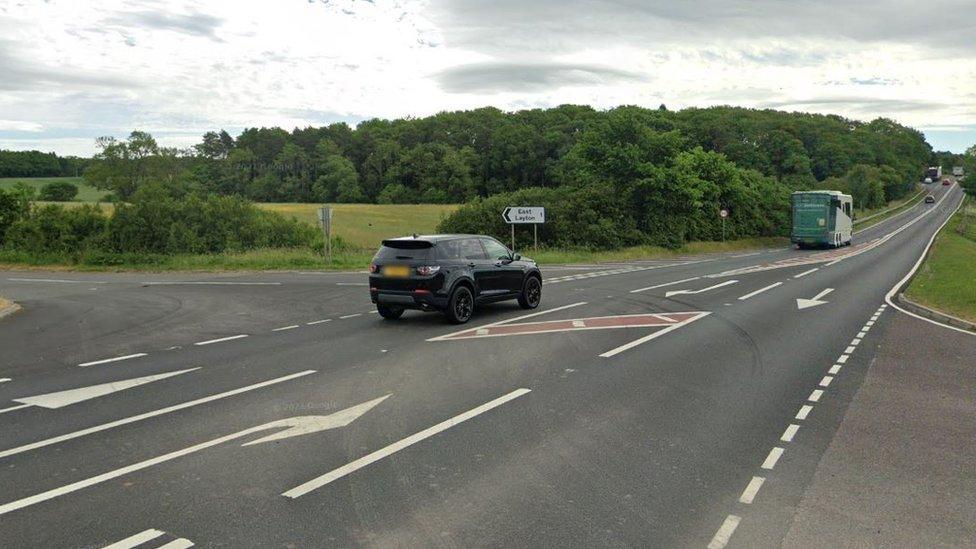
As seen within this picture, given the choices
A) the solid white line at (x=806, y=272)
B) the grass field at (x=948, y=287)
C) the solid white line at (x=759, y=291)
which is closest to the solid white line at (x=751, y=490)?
the grass field at (x=948, y=287)

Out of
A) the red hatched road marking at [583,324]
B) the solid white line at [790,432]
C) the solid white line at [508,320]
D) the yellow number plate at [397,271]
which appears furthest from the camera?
the yellow number plate at [397,271]

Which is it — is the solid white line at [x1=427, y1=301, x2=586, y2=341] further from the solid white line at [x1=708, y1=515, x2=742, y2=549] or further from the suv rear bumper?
the solid white line at [x1=708, y1=515, x2=742, y2=549]

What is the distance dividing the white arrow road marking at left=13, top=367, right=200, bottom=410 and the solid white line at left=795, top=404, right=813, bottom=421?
7832mm

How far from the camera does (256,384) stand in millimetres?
8938

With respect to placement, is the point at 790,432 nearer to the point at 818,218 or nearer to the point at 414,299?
the point at 414,299

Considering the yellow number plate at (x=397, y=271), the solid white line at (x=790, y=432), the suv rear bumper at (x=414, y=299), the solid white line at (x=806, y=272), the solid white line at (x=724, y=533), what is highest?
the yellow number plate at (x=397, y=271)

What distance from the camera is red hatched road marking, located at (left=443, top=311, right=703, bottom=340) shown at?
1287 centimetres

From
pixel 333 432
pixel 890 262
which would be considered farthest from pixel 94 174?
pixel 333 432

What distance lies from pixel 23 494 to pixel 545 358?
677 cm

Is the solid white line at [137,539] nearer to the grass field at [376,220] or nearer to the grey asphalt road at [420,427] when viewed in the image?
the grey asphalt road at [420,427]

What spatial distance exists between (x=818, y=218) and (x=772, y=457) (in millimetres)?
44566

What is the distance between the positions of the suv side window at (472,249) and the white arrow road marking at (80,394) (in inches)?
252

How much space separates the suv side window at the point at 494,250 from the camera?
15008 mm

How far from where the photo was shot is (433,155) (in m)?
109
